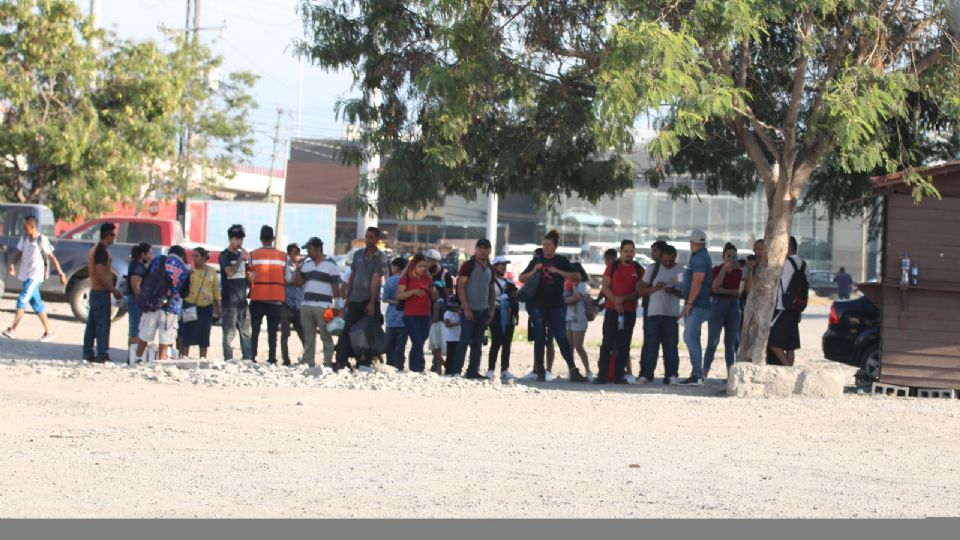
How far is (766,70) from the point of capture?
49.3 feet

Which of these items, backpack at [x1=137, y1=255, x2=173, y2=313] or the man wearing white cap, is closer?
backpack at [x1=137, y1=255, x2=173, y2=313]

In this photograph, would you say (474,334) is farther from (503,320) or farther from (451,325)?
(503,320)

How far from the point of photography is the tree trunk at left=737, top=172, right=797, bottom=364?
47.2ft

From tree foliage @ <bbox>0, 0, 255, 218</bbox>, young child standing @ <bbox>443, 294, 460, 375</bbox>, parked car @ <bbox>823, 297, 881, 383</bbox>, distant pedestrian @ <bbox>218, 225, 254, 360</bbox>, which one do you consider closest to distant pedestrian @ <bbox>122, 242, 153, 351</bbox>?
distant pedestrian @ <bbox>218, 225, 254, 360</bbox>

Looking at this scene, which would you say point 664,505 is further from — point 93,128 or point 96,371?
point 93,128

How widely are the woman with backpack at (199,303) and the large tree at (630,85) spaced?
2.86m

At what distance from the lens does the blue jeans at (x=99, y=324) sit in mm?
15688

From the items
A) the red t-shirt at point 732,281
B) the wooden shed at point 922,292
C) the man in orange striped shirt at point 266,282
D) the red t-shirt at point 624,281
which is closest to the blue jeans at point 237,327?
the man in orange striped shirt at point 266,282

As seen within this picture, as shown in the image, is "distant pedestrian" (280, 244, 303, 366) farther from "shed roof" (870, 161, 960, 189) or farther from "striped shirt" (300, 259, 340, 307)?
"shed roof" (870, 161, 960, 189)

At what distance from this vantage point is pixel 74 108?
2877 cm

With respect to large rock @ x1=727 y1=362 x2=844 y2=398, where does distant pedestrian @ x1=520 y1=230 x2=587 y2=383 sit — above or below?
above

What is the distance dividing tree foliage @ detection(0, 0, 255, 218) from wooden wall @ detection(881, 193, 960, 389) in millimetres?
18856

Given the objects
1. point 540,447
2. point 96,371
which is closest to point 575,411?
point 540,447

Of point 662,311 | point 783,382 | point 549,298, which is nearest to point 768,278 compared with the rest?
point 783,382
